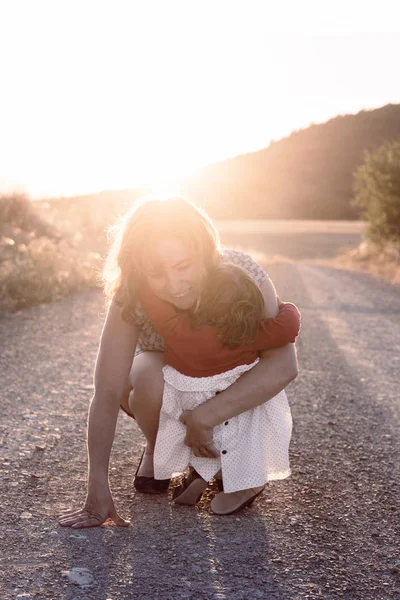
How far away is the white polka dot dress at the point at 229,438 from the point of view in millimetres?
3428

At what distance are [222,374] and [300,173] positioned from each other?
107202mm

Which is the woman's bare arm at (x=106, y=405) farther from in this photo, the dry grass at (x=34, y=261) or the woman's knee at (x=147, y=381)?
the dry grass at (x=34, y=261)

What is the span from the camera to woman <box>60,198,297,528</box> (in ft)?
10.4

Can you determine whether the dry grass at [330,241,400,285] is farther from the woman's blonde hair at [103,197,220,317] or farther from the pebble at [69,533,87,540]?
the pebble at [69,533,87,540]

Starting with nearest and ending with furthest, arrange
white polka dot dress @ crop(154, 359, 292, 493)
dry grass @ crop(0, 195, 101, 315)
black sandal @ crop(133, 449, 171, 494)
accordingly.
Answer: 1. white polka dot dress @ crop(154, 359, 292, 493)
2. black sandal @ crop(133, 449, 171, 494)
3. dry grass @ crop(0, 195, 101, 315)

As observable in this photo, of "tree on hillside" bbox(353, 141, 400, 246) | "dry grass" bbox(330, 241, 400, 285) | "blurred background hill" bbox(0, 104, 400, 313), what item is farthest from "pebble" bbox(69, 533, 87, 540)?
"blurred background hill" bbox(0, 104, 400, 313)

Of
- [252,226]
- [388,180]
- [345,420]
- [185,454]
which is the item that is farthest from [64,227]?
[252,226]

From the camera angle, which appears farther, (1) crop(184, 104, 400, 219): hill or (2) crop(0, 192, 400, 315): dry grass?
(1) crop(184, 104, 400, 219): hill

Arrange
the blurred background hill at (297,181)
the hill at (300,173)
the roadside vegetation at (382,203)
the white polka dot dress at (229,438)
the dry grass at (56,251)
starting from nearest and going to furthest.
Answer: the white polka dot dress at (229,438) → the dry grass at (56,251) → the roadside vegetation at (382,203) → the blurred background hill at (297,181) → the hill at (300,173)

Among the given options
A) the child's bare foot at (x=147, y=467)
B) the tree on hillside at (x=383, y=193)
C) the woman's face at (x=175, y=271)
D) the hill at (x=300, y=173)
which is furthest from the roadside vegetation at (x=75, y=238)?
the hill at (x=300, y=173)

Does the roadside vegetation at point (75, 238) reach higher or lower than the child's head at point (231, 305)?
lower

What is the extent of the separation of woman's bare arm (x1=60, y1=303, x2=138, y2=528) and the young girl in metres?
0.16

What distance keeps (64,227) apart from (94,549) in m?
17.3

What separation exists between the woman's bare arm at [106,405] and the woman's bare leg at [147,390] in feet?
0.33
